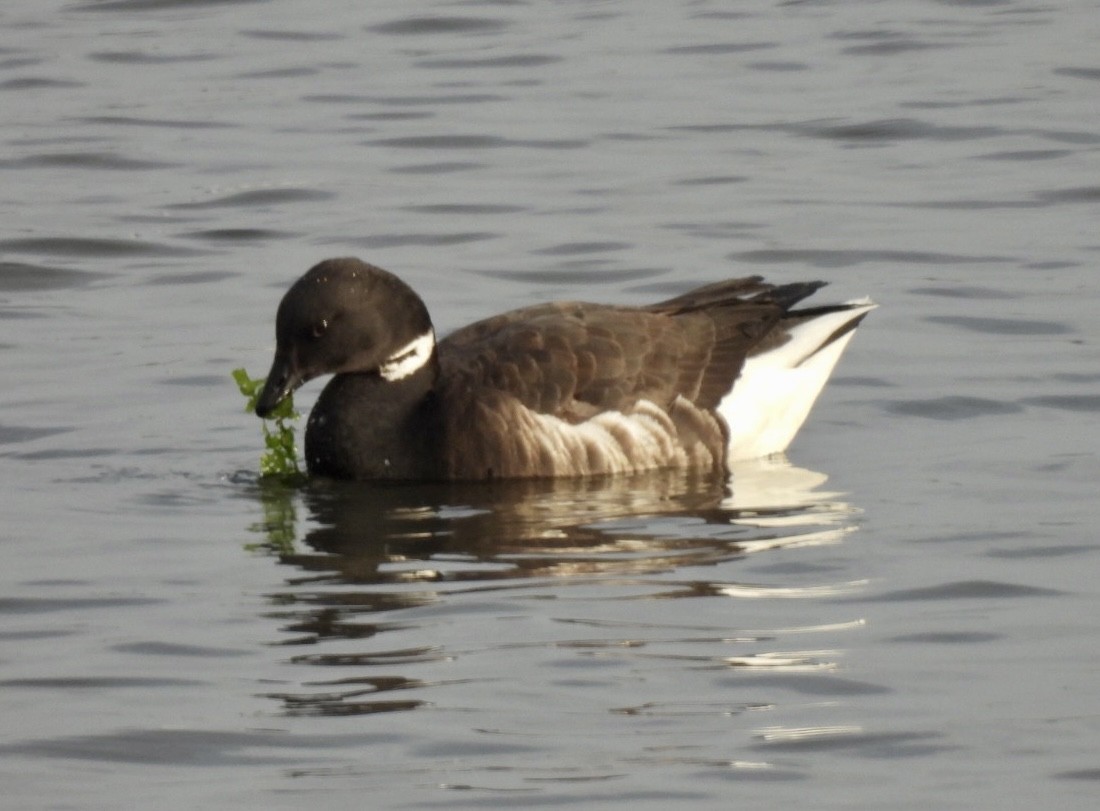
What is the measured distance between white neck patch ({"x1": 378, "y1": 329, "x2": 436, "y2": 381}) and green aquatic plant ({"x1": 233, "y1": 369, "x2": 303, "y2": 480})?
503 mm

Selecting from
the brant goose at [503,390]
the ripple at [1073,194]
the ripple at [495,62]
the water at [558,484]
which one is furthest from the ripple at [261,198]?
the brant goose at [503,390]

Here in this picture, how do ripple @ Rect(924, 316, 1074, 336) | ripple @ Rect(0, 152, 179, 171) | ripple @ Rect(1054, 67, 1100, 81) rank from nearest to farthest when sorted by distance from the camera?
ripple @ Rect(924, 316, 1074, 336) < ripple @ Rect(0, 152, 179, 171) < ripple @ Rect(1054, 67, 1100, 81)

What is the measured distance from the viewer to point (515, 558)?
32.9ft

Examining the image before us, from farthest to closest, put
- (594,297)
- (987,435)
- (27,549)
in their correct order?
1. (594,297)
2. (987,435)
3. (27,549)

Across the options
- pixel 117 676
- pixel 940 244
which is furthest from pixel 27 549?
pixel 940 244

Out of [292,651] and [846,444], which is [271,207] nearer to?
[846,444]

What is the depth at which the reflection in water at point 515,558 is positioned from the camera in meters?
8.50

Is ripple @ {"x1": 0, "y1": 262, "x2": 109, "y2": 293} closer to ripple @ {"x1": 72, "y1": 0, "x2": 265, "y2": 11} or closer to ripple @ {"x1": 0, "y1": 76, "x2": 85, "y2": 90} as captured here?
ripple @ {"x1": 0, "y1": 76, "x2": 85, "y2": 90}

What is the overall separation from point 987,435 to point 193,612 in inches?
186

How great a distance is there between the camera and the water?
7621 mm

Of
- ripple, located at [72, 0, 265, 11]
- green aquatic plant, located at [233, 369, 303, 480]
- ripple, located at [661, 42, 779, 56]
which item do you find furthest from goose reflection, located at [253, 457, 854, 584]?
ripple, located at [72, 0, 265, 11]

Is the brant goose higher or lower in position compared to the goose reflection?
higher

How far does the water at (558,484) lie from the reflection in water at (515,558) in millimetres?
32

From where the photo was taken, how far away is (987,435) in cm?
1218
